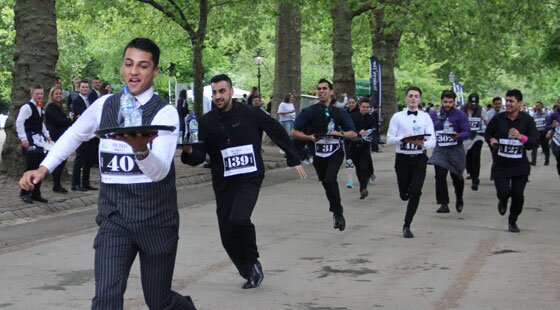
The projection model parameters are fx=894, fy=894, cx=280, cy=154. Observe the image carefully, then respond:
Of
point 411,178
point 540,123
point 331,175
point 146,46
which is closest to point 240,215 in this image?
point 146,46

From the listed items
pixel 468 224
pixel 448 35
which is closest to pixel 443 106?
pixel 468 224

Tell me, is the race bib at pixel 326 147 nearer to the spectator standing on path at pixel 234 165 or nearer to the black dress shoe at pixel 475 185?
the spectator standing on path at pixel 234 165

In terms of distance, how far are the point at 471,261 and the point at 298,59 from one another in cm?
2143

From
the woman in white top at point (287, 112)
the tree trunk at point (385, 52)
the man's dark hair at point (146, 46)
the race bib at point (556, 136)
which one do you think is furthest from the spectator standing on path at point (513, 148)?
the tree trunk at point (385, 52)

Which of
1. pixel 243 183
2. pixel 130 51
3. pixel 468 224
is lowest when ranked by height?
pixel 468 224

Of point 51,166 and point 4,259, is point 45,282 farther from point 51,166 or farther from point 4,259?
point 51,166

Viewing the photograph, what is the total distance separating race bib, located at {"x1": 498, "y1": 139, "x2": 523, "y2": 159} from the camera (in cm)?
1152

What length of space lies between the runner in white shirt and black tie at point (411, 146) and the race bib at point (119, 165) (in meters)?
6.78

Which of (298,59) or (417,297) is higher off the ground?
(298,59)

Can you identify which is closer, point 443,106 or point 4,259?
point 4,259

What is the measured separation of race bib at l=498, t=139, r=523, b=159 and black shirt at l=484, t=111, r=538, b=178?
0.18 ft

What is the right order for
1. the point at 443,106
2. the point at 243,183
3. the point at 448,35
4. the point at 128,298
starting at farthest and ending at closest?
the point at 448,35
the point at 443,106
the point at 243,183
the point at 128,298

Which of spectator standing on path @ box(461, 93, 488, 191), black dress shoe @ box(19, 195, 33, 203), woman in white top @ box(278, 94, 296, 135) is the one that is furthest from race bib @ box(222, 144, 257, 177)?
woman in white top @ box(278, 94, 296, 135)

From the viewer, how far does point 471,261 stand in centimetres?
920
